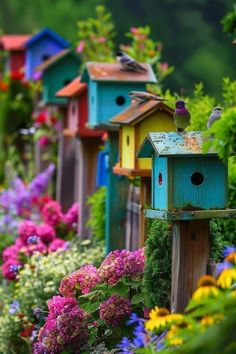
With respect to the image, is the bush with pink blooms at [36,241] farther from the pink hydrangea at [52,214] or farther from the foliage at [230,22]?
the foliage at [230,22]

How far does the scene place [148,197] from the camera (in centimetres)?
763

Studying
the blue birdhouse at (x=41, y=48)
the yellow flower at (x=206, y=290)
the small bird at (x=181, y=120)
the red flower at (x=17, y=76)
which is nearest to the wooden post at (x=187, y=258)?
the small bird at (x=181, y=120)

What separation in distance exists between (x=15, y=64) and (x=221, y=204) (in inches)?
603

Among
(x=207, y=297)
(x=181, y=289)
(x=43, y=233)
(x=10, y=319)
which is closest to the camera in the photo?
(x=207, y=297)

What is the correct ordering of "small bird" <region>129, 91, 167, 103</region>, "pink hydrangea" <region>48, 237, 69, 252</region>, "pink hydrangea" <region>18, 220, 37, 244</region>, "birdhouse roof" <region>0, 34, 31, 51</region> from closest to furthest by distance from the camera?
"small bird" <region>129, 91, 167, 103</region>, "pink hydrangea" <region>48, 237, 69, 252</region>, "pink hydrangea" <region>18, 220, 37, 244</region>, "birdhouse roof" <region>0, 34, 31, 51</region>

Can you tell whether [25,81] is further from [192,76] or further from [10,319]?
[10,319]

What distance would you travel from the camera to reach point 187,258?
5.95 m

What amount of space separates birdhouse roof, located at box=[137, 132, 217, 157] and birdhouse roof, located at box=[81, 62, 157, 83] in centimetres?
328

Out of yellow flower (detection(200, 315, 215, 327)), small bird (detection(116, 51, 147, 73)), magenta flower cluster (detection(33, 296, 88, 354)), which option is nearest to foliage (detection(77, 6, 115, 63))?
small bird (detection(116, 51, 147, 73))

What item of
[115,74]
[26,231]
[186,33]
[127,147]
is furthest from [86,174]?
[186,33]

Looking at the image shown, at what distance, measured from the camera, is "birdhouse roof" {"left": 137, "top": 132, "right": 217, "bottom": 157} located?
5.93m

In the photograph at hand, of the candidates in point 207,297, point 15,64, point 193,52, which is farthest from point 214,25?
point 207,297

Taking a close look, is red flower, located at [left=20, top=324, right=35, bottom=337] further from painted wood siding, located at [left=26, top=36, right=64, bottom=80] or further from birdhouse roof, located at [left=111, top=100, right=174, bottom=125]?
painted wood siding, located at [left=26, top=36, right=64, bottom=80]

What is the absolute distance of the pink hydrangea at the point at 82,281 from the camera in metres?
6.60
